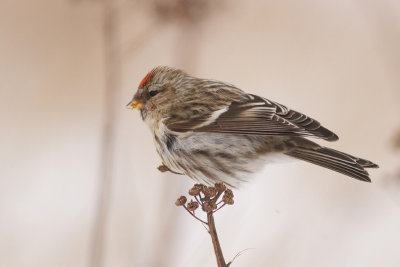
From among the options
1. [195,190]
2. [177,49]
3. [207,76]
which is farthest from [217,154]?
[207,76]

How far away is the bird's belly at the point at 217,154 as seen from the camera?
9.73ft

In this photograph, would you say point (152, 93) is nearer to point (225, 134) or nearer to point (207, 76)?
point (225, 134)

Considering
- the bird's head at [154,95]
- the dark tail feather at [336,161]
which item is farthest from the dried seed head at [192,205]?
the bird's head at [154,95]

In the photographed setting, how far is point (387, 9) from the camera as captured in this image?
5.03m

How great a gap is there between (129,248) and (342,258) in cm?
161

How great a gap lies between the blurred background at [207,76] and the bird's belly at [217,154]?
0.39 m

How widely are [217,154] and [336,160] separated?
555mm

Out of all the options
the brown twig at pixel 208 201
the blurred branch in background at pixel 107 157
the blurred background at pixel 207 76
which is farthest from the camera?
the blurred background at pixel 207 76

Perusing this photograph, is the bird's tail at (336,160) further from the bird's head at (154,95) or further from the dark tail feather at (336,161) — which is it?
the bird's head at (154,95)

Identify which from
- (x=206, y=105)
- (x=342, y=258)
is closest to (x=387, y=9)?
(x=342, y=258)

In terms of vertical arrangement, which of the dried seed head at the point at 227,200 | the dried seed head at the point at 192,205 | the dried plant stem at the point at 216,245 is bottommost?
the dried plant stem at the point at 216,245

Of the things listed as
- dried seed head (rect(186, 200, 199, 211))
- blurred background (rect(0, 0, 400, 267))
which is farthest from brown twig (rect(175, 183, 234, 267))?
blurred background (rect(0, 0, 400, 267))

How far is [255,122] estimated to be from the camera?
9.64 ft

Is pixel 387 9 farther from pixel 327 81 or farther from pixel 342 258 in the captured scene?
pixel 342 258
